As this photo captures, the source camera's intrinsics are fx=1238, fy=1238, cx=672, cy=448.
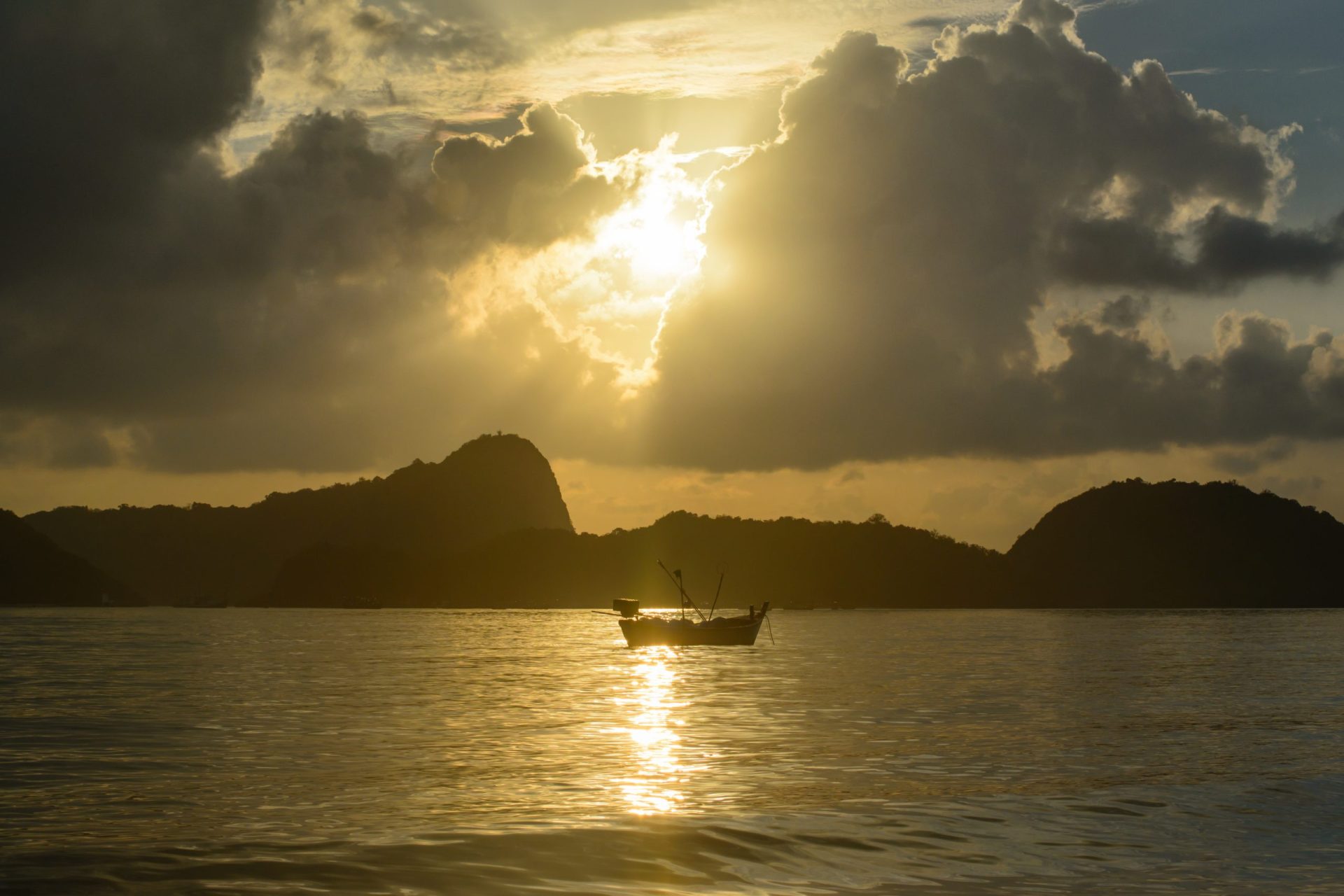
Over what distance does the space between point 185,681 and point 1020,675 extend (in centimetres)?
5660

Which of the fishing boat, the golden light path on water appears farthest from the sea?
the fishing boat

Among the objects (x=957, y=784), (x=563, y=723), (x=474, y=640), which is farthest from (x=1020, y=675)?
(x=474, y=640)

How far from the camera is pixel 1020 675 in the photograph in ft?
292

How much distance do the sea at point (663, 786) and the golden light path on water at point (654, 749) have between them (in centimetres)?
19

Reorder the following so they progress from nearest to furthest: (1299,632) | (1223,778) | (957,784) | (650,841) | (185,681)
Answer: (650,841)
(957,784)
(1223,778)
(185,681)
(1299,632)

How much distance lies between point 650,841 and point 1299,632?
20075 cm

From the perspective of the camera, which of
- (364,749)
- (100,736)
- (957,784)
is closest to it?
(957,784)

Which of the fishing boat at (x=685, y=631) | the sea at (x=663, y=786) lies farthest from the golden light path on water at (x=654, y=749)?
the fishing boat at (x=685, y=631)

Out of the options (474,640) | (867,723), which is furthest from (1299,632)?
(867,723)

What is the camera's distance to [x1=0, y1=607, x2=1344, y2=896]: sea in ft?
79.6

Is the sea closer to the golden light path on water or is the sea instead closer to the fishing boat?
the golden light path on water

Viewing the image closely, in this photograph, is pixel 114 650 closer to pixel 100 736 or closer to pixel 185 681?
pixel 185 681

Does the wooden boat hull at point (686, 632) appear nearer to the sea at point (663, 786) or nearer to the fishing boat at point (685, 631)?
the fishing boat at point (685, 631)

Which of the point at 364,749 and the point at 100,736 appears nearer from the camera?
the point at 364,749
